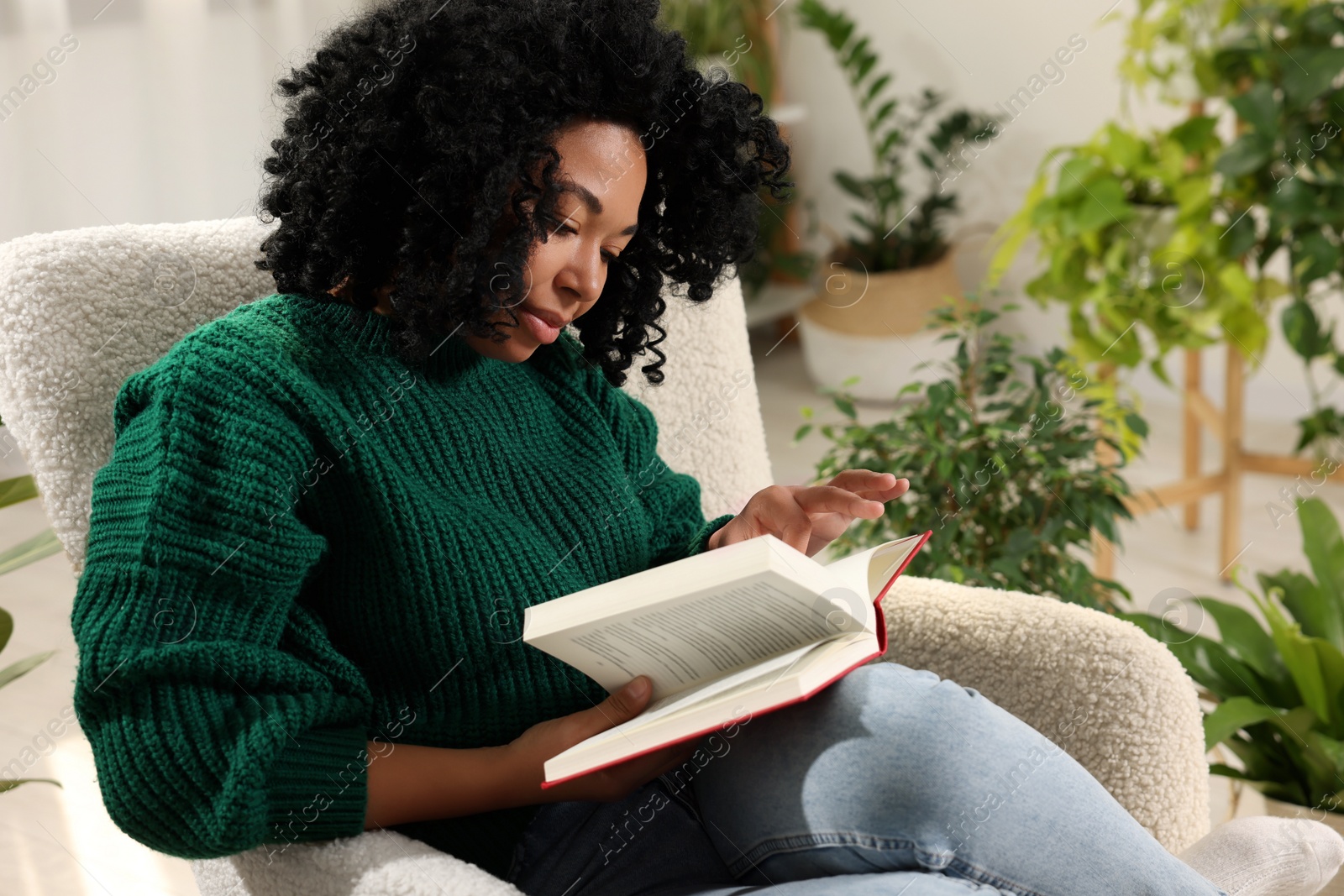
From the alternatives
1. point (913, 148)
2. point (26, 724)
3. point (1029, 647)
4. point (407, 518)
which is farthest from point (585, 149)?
point (913, 148)

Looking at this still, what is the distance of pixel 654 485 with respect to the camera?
1076 millimetres

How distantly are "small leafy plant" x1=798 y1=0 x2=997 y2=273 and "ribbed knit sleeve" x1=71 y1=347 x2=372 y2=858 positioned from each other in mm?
2621

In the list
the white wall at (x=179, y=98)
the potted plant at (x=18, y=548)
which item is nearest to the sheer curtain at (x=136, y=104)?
the white wall at (x=179, y=98)

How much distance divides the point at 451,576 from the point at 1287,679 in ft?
3.34

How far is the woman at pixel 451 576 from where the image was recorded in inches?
28.9

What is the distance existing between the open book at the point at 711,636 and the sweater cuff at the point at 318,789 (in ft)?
0.47

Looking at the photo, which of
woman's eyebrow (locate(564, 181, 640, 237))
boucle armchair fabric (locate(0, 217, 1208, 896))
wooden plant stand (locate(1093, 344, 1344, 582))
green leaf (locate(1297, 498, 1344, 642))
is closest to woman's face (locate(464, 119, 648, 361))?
woman's eyebrow (locate(564, 181, 640, 237))

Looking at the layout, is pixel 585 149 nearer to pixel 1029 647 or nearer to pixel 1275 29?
pixel 1029 647

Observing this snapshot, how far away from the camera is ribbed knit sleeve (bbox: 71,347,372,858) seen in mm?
713

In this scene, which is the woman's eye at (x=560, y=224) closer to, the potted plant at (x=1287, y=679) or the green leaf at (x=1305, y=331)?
the potted plant at (x=1287, y=679)

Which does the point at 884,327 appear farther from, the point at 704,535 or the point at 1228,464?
the point at 704,535

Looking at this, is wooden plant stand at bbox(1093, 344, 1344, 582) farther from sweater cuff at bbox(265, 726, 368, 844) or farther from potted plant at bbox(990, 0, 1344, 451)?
sweater cuff at bbox(265, 726, 368, 844)

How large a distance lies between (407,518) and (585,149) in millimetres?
284

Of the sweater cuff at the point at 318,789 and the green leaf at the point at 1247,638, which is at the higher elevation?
the sweater cuff at the point at 318,789
